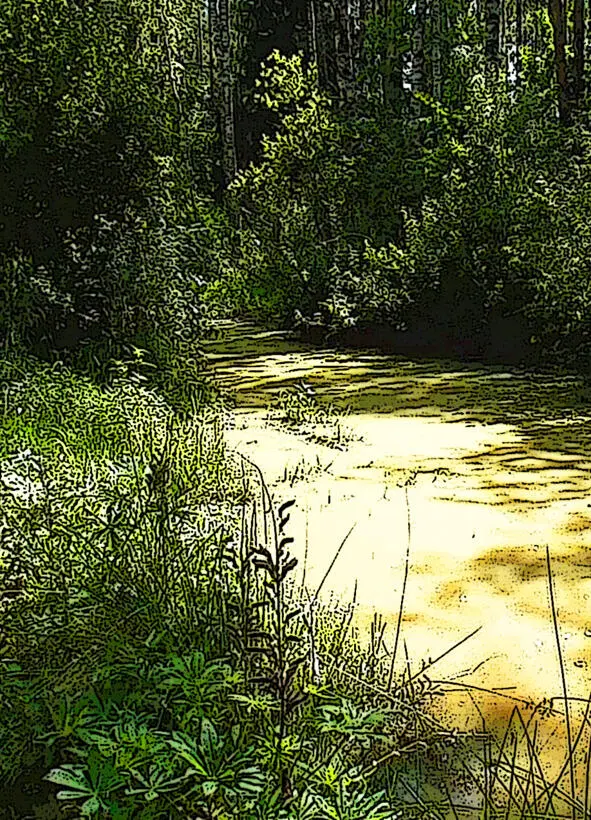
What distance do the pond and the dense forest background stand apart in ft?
3.51

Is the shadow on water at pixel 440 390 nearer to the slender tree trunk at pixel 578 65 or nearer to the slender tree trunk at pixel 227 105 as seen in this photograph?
the slender tree trunk at pixel 578 65

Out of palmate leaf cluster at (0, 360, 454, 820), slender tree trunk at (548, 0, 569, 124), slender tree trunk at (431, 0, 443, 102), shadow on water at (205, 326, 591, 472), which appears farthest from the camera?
slender tree trunk at (431, 0, 443, 102)

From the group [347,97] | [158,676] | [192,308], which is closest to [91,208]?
[192,308]

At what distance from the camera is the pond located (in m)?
3.19

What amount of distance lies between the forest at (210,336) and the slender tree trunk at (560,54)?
1.2 inches

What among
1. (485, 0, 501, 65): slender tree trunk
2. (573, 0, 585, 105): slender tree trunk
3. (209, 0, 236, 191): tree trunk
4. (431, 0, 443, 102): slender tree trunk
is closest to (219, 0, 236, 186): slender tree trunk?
(209, 0, 236, 191): tree trunk

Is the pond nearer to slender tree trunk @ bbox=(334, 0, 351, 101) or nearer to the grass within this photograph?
the grass

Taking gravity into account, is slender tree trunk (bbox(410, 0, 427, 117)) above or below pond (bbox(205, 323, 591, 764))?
above

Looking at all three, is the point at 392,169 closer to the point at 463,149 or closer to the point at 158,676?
the point at 463,149

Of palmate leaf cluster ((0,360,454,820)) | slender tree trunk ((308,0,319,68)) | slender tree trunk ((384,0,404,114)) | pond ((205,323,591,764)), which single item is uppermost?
slender tree trunk ((308,0,319,68))

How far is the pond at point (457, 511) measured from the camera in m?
3.19

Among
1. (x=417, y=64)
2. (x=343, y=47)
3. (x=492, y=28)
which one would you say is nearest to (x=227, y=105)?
(x=417, y=64)

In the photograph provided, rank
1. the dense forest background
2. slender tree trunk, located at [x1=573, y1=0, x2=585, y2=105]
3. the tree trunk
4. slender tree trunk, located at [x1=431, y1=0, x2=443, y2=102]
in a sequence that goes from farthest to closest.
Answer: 1. the tree trunk
2. slender tree trunk, located at [x1=431, y1=0, x2=443, y2=102]
3. slender tree trunk, located at [x1=573, y1=0, x2=585, y2=105]
4. the dense forest background

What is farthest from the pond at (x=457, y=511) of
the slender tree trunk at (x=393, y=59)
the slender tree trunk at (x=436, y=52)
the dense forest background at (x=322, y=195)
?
the slender tree trunk at (x=436, y=52)
